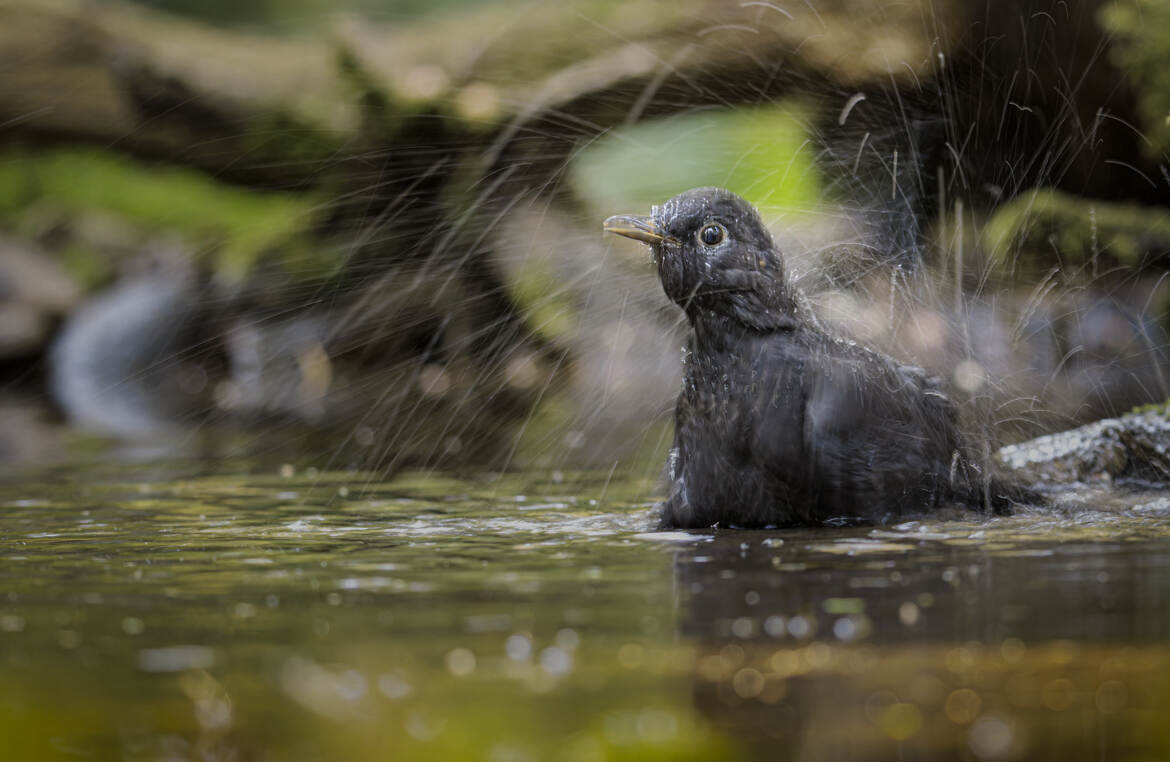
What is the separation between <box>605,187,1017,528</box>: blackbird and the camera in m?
5.93

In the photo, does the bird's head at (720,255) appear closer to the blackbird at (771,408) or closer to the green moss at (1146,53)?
the blackbird at (771,408)

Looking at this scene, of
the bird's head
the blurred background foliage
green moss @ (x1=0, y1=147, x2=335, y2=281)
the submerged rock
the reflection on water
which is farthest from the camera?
green moss @ (x1=0, y1=147, x2=335, y2=281)

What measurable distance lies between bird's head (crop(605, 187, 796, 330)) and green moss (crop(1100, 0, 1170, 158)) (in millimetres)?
5876

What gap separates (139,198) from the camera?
19453mm

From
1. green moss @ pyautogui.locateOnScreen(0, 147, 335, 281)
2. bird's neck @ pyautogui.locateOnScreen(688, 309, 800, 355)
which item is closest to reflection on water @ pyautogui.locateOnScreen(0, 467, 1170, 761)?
bird's neck @ pyautogui.locateOnScreen(688, 309, 800, 355)

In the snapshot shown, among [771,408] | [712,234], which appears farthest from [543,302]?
[771,408]

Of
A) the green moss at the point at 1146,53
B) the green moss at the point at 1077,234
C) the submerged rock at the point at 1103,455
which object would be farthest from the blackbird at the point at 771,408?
the green moss at the point at 1146,53

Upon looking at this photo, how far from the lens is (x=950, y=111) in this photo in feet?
32.0

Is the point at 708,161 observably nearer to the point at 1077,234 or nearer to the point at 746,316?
the point at 1077,234

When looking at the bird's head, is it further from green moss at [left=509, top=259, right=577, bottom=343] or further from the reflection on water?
green moss at [left=509, top=259, right=577, bottom=343]

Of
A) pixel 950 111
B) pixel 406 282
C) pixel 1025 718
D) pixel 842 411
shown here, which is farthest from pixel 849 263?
pixel 406 282

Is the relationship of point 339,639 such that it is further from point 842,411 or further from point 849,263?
point 849,263

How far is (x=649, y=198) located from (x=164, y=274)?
19.1ft

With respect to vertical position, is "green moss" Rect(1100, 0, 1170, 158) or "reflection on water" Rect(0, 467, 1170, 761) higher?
"green moss" Rect(1100, 0, 1170, 158)
